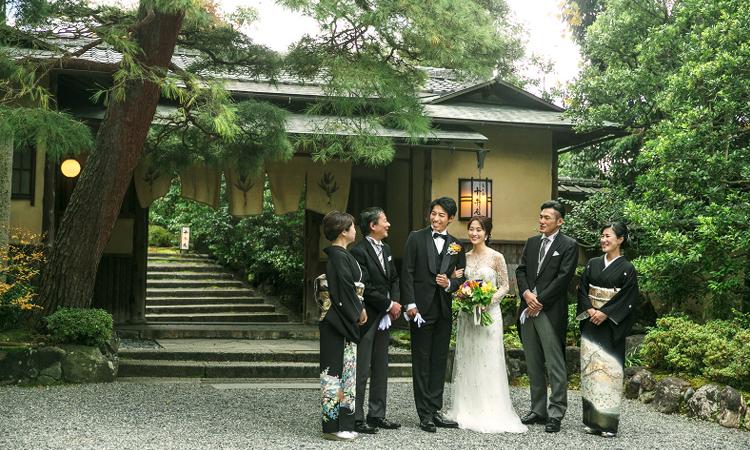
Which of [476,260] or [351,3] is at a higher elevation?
[351,3]

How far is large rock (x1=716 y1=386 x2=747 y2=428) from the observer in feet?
23.3

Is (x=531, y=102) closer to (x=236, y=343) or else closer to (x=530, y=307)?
(x=236, y=343)

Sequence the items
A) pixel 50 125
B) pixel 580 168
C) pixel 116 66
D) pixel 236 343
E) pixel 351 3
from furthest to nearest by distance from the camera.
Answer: pixel 580 168
pixel 236 343
pixel 116 66
pixel 351 3
pixel 50 125

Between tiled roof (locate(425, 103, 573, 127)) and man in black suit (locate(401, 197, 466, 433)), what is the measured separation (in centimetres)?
561

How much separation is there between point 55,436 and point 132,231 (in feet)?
23.4

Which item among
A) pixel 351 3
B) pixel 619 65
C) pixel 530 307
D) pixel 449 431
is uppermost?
pixel 619 65

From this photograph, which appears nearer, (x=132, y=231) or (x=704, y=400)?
(x=704, y=400)

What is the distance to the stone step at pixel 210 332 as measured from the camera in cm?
1164

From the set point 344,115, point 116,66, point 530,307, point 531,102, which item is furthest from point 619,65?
point 116,66

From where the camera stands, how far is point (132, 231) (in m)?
12.7

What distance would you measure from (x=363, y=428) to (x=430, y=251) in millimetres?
1519

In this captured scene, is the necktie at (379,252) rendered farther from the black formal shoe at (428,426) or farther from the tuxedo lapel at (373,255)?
the black formal shoe at (428,426)

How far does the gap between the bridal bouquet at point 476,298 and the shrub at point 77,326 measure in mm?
4171

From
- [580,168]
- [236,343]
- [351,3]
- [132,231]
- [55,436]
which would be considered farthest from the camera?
[580,168]
